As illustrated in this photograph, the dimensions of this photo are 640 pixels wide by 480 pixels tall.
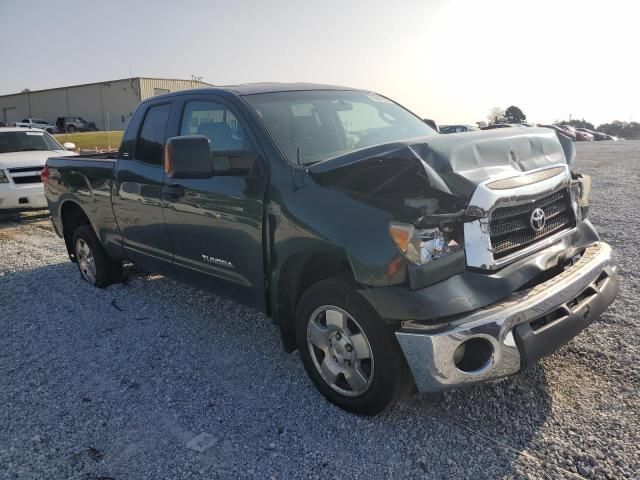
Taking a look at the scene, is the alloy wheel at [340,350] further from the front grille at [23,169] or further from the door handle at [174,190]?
the front grille at [23,169]

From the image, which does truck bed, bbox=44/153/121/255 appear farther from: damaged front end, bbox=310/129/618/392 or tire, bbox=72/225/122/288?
damaged front end, bbox=310/129/618/392

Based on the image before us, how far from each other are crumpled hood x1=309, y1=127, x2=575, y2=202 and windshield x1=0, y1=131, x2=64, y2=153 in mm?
9815

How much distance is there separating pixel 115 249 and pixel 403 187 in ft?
11.4

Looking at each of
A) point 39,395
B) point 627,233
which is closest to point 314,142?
point 39,395

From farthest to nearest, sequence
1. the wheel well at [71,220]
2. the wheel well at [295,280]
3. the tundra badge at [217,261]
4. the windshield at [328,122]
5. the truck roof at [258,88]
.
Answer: the wheel well at [71,220]
the truck roof at [258,88]
the tundra badge at [217,261]
the windshield at [328,122]
the wheel well at [295,280]

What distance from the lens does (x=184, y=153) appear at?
3.35 metres

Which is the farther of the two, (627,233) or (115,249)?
(627,233)

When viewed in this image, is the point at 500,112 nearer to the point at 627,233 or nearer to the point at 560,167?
the point at 627,233

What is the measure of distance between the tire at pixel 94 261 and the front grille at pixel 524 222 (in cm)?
422

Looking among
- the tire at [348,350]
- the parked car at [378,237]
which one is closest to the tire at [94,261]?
the parked car at [378,237]

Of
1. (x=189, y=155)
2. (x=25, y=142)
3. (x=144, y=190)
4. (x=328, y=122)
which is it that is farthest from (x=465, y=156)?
(x=25, y=142)

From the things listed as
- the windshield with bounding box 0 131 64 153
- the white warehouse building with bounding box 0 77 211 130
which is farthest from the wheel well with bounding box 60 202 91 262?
the white warehouse building with bounding box 0 77 211 130

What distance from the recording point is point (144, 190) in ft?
14.8

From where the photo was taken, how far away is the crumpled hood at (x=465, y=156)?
2.72 meters
